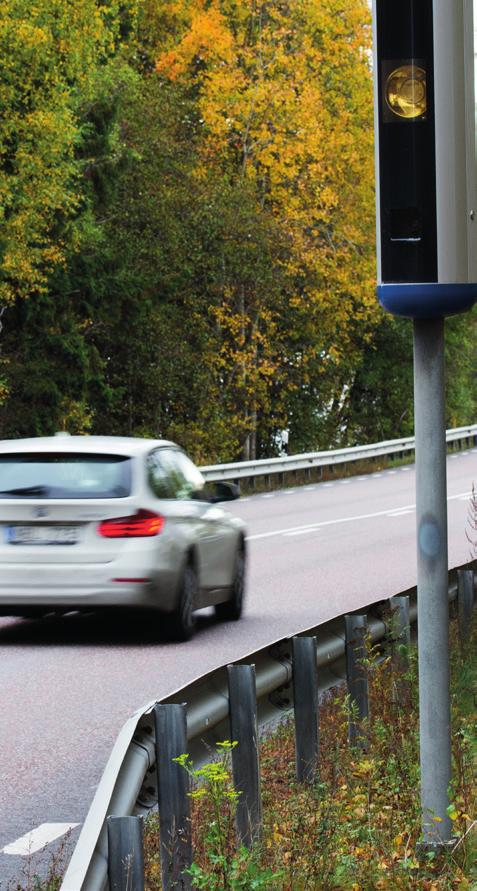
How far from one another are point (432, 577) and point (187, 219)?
133 ft

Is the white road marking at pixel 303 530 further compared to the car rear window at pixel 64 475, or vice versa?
the white road marking at pixel 303 530

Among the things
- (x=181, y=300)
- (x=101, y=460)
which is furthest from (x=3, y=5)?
(x=101, y=460)

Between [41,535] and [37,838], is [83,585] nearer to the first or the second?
[41,535]

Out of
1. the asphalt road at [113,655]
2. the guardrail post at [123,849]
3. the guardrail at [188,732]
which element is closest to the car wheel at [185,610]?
the asphalt road at [113,655]

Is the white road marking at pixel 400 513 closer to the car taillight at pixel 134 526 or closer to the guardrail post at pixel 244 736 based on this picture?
the car taillight at pixel 134 526

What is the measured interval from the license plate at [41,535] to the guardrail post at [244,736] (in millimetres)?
6672

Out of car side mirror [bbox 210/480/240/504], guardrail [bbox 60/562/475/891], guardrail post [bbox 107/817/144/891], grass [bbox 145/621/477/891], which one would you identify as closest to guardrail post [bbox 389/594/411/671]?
grass [bbox 145/621/477/891]

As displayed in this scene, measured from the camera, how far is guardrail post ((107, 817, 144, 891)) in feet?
16.6

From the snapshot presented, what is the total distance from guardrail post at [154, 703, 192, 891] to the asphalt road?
31.2 inches

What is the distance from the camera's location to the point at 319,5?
54125mm

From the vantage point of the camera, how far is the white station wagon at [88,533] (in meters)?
13.4

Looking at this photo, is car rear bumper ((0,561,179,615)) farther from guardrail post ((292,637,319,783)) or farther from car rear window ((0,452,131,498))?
guardrail post ((292,637,319,783))

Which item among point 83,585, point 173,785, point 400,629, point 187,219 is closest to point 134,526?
point 83,585

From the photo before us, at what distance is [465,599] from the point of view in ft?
38.2
